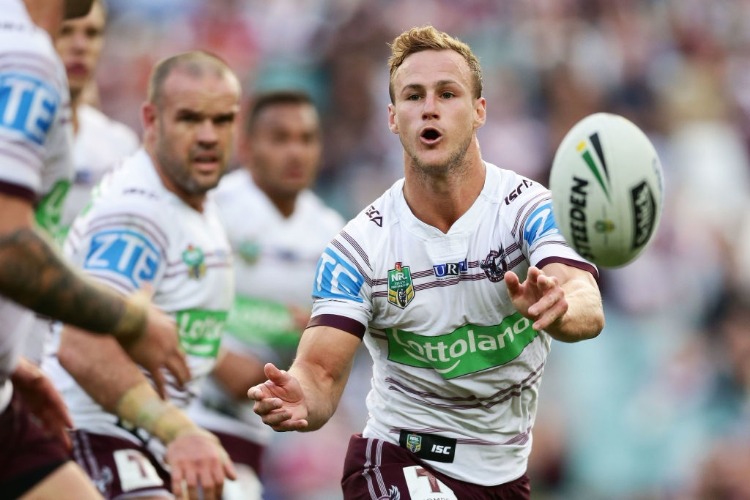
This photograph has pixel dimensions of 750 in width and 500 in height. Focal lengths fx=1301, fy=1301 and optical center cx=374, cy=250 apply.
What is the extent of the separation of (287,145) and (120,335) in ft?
17.8

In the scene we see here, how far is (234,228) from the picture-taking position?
29.6 ft

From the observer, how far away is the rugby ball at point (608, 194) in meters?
4.90

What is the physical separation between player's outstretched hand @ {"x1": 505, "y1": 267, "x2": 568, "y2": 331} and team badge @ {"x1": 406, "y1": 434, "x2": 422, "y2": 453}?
1.04 meters

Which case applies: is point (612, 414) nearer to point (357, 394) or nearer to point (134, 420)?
point (357, 394)

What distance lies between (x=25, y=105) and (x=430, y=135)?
209cm

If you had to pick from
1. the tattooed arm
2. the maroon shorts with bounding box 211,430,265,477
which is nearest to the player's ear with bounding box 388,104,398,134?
the tattooed arm

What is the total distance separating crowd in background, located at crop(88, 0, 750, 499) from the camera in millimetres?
11109

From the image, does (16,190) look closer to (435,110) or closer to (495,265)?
(435,110)

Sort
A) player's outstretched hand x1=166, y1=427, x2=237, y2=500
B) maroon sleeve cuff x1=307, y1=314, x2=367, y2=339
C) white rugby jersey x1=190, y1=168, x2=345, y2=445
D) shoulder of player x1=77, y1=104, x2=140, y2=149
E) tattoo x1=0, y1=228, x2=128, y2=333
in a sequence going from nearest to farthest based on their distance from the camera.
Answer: tattoo x1=0, y1=228, x2=128, y2=333
player's outstretched hand x1=166, y1=427, x2=237, y2=500
maroon sleeve cuff x1=307, y1=314, x2=367, y2=339
white rugby jersey x1=190, y1=168, x2=345, y2=445
shoulder of player x1=77, y1=104, x2=140, y2=149

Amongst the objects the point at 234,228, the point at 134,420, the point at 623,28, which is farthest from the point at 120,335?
the point at 623,28

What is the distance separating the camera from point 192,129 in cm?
685

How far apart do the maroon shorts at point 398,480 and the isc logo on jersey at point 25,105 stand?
7.46 feet

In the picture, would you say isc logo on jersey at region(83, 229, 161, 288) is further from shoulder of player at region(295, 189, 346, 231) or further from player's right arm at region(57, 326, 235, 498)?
shoulder of player at region(295, 189, 346, 231)

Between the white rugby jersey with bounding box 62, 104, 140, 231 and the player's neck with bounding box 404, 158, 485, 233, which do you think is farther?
the white rugby jersey with bounding box 62, 104, 140, 231
